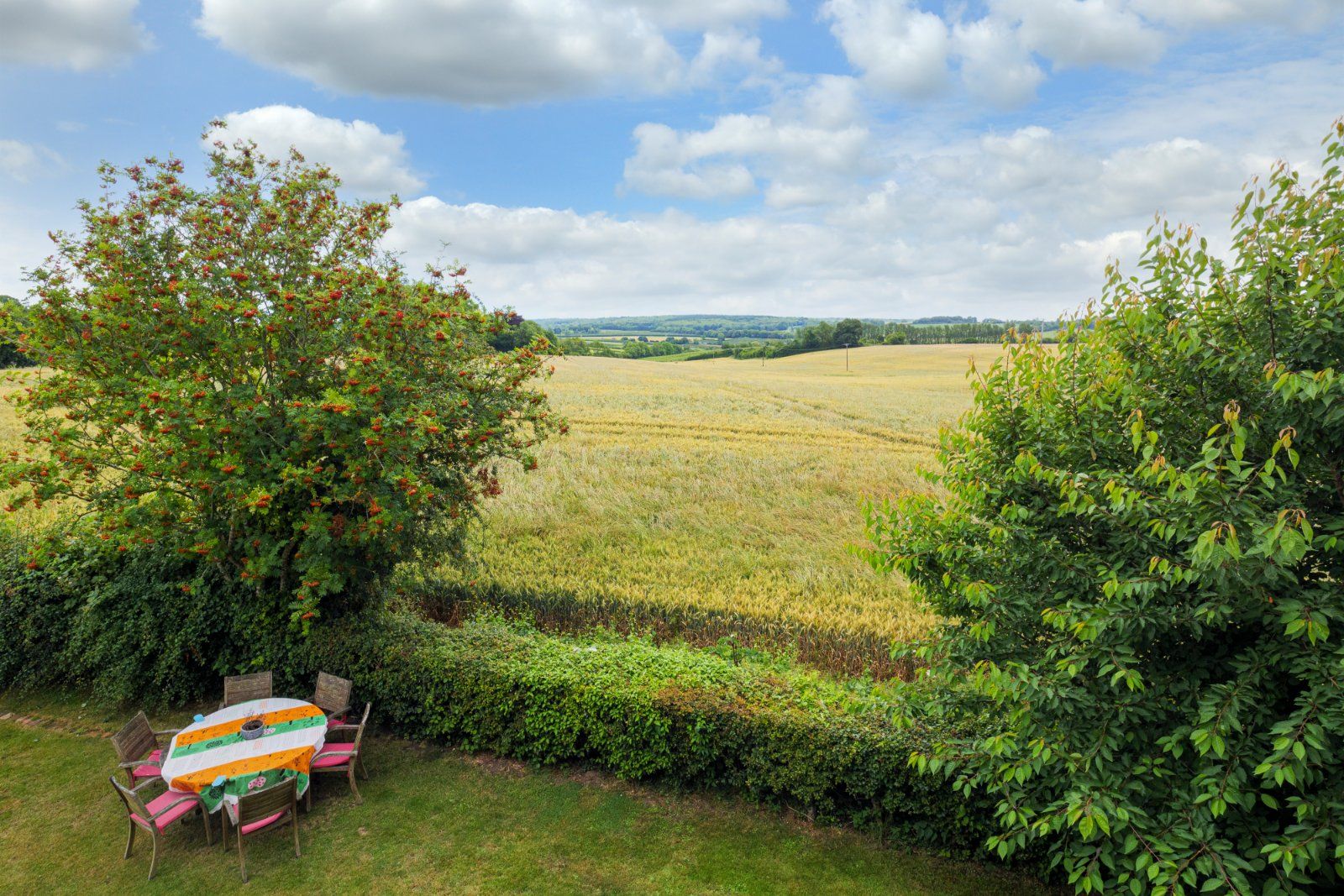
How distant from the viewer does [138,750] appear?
8.58 meters

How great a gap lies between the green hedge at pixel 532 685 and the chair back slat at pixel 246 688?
662mm

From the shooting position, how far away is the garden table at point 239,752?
748cm

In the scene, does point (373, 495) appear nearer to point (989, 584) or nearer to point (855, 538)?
point (989, 584)

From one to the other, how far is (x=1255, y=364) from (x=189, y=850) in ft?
35.7

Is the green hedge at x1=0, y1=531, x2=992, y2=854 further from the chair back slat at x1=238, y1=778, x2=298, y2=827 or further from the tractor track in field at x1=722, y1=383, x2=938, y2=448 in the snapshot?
the tractor track in field at x1=722, y1=383, x2=938, y2=448

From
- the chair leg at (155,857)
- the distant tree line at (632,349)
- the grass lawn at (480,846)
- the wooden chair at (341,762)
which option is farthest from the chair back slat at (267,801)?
the distant tree line at (632,349)

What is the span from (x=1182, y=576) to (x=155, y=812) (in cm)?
998

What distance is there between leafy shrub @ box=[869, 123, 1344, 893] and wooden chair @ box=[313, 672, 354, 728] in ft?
24.2

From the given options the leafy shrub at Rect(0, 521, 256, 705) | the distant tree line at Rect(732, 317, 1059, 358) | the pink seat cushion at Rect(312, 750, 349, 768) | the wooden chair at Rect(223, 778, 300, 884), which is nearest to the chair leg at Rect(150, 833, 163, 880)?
the wooden chair at Rect(223, 778, 300, 884)

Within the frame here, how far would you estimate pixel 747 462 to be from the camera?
22.9 metres

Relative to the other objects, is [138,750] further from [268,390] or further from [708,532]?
[708,532]

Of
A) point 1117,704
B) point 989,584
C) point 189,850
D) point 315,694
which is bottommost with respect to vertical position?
point 189,850

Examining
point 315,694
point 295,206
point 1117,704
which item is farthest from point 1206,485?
point 295,206

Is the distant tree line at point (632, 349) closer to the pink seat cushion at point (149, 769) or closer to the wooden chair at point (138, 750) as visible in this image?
the wooden chair at point (138, 750)
